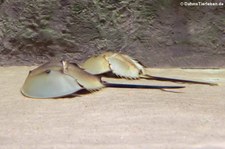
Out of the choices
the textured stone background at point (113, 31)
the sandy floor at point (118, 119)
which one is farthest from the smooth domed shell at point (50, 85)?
the textured stone background at point (113, 31)

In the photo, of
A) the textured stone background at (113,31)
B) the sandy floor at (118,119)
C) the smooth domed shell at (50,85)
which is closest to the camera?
the sandy floor at (118,119)

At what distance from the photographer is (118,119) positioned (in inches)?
111

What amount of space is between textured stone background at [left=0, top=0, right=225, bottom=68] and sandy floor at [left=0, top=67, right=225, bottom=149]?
855mm

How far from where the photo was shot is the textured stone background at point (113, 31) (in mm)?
4488

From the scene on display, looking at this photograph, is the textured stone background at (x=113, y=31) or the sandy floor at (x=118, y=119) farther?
the textured stone background at (x=113, y=31)

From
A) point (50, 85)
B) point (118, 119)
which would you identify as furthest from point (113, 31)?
point (118, 119)

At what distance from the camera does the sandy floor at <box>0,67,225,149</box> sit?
2.41 m

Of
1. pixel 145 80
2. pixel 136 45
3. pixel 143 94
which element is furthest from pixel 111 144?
pixel 136 45

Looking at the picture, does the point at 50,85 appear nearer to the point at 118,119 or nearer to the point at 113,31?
the point at 118,119

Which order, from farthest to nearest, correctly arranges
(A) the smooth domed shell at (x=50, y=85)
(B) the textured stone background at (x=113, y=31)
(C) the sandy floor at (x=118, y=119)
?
(B) the textured stone background at (x=113, y=31) < (A) the smooth domed shell at (x=50, y=85) < (C) the sandy floor at (x=118, y=119)

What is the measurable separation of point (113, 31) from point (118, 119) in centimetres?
182

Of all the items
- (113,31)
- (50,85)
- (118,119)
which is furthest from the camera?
(113,31)

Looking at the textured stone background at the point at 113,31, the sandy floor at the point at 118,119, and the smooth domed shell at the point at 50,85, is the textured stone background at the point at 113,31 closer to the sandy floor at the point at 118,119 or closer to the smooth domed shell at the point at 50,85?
the sandy floor at the point at 118,119

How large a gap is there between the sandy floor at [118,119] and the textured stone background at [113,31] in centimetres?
85
